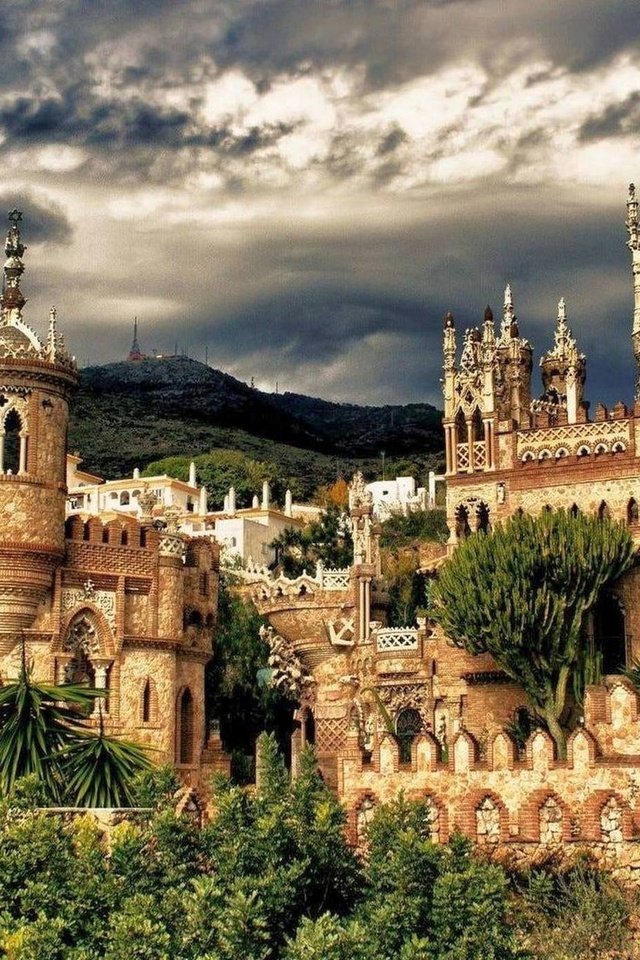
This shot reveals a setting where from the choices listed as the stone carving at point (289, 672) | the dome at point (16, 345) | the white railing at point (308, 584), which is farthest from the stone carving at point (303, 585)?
the dome at point (16, 345)

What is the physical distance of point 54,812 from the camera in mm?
32188

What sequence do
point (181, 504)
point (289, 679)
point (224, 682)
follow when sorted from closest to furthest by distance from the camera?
point (289, 679), point (224, 682), point (181, 504)

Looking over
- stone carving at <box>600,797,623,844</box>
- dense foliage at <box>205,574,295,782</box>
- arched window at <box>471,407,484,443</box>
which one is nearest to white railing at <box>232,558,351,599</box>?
dense foliage at <box>205,574,295,782</box>

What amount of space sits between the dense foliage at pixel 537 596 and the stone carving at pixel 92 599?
8758 mm

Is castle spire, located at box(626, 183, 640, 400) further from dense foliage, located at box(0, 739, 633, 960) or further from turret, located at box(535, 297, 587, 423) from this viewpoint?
dense foliage, located at box(0, 739, 633, 960)

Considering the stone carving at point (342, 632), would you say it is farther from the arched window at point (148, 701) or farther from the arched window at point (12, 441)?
the arched window at point (12, 441)

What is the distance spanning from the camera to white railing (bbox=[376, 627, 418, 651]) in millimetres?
52750

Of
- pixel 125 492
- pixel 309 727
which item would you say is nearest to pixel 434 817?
pixel 309 727

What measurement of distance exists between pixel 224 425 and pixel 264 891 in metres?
130

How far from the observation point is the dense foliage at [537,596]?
152 ft

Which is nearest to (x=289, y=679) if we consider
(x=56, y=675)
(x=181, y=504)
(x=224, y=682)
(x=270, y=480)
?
(x=224, y=682)

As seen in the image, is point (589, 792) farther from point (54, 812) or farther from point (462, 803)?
point (54, 812)

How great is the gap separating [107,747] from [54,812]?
454cm

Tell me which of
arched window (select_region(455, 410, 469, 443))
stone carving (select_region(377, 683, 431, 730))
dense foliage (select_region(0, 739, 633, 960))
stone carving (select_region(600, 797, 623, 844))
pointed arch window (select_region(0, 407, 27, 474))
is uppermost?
arched window (select_region(455, 410, 469, 443))
